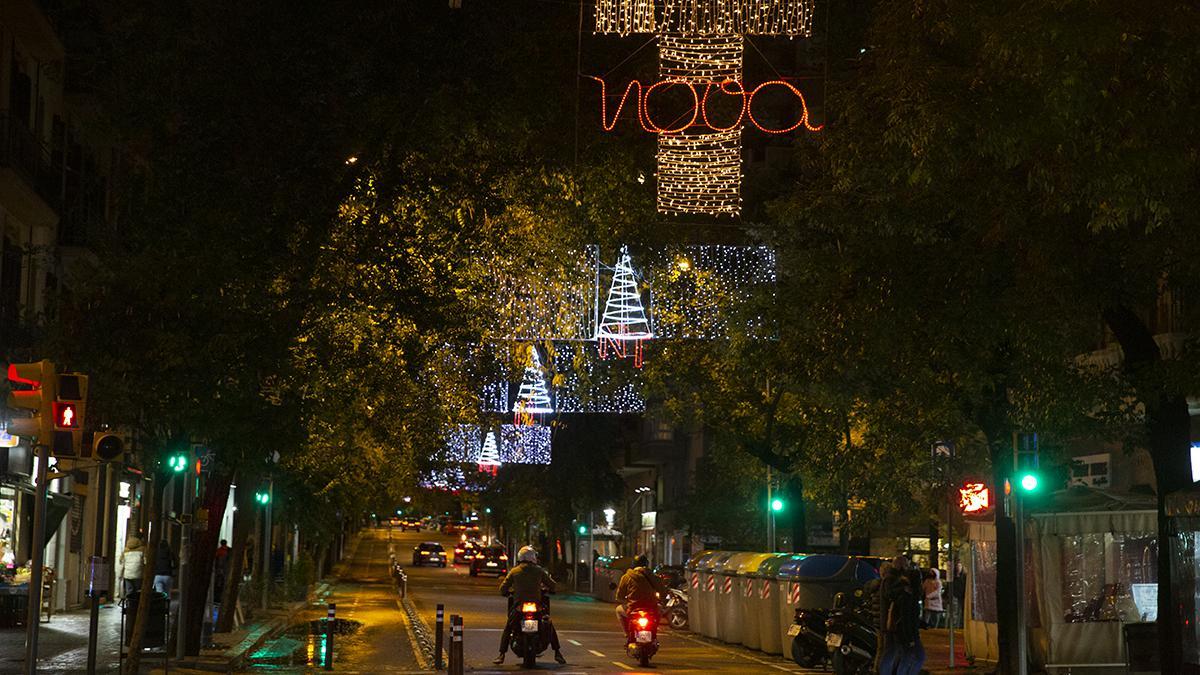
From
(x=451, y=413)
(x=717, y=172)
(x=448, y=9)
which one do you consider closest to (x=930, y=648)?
(x=451, y=413)

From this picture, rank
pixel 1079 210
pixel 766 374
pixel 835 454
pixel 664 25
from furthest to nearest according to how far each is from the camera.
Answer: pixel 835 454 → pixel 766 374 → pixel 664 25 → pixel 1079 210

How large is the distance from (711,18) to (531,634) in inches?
376

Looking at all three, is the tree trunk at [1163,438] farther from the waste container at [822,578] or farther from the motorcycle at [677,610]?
the motorcycle at [677,610]

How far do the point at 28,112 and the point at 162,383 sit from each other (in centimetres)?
1338

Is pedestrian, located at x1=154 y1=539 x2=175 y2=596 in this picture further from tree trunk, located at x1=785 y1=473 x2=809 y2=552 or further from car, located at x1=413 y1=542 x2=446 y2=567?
car, located at x1=413 y1=542 x2=446 y2=567

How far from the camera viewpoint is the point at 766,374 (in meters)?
24.1

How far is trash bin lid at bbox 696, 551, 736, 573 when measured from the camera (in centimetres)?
3262

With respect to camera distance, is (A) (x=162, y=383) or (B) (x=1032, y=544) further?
(B) (x=1032, y=544)

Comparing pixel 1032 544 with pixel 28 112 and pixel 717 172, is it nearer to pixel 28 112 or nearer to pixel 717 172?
pixel 717 172

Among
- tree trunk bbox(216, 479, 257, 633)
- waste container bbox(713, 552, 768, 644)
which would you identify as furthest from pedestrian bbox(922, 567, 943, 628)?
tree trunk bbox(216, 479, 257, 633)

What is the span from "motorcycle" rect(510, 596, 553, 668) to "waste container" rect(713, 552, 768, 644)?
693cm

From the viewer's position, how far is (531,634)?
78.6ft

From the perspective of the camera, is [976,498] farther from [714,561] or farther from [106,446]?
[106,446]

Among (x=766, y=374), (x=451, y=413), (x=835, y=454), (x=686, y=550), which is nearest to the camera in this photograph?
(x=766, y=374)
